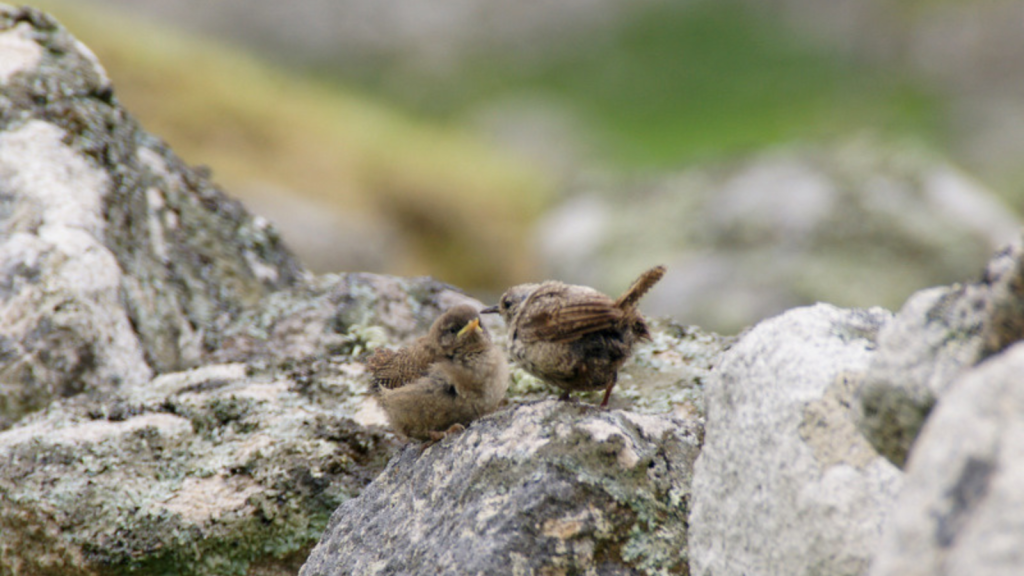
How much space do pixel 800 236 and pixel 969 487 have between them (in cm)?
1197

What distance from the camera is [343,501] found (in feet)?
17.1

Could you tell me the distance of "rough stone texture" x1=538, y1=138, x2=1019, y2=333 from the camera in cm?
1306

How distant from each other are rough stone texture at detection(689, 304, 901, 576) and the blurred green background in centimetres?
1005

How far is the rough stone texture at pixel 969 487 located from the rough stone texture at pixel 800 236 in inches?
405

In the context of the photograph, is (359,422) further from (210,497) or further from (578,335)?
Answer: (578,335)

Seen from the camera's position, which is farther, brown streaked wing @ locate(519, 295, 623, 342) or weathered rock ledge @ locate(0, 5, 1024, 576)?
brown streaked wing @ locate(519, 295, 623, 342)

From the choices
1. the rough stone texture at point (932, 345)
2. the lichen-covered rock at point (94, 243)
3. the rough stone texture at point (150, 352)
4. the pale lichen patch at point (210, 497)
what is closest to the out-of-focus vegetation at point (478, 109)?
the lichen-covered rock at point (94, 243)

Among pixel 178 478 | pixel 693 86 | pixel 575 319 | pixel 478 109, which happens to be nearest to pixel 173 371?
pixel 178 478

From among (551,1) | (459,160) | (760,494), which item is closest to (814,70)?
(551,1)

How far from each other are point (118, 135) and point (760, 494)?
568cm

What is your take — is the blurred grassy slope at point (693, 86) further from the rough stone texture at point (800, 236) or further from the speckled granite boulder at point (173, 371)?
the speckled granite boulder at point (173, 371)

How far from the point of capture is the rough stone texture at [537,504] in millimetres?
3906

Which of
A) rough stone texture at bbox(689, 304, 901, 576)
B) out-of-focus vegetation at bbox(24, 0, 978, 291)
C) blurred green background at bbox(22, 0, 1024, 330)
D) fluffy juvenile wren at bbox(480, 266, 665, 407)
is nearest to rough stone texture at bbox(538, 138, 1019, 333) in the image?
blurred green background at bbox(22, 0, 1024, 330)

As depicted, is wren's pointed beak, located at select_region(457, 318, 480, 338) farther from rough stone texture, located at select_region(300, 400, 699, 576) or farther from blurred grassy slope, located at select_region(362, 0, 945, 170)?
blurred grassy slope, located at select_region(362, 0, 945, 170)
